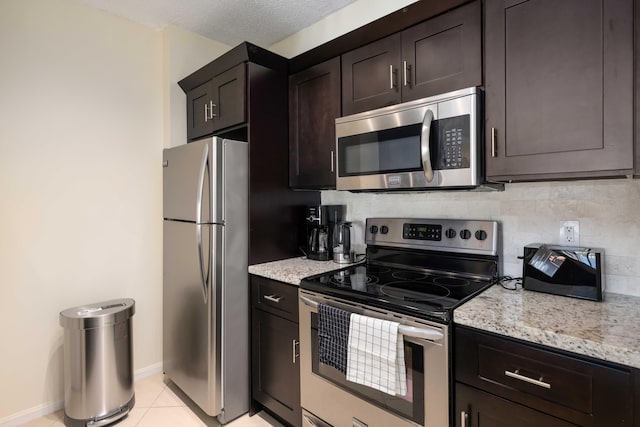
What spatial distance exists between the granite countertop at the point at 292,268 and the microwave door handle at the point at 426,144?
77 cm

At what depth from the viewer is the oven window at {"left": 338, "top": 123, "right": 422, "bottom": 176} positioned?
1607 millimetres

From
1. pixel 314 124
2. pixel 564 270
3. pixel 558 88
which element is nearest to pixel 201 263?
pixel 314 124

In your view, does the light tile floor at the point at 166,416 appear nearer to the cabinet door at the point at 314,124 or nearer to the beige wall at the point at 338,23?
the cabinet door at the point at 314,124

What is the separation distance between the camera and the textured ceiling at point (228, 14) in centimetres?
223

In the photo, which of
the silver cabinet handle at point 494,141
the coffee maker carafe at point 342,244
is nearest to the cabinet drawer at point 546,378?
the silver cabinet handle at point 494,141

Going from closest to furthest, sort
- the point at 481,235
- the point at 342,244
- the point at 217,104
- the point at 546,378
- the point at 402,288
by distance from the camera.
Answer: the point at 546,378 < the point at 402,288 < the point at 481,235 < the point at 342,244 < the point at 217,104

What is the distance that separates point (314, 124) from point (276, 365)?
57.0 inches

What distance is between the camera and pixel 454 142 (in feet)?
4.79

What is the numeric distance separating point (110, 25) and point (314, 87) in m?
1.54

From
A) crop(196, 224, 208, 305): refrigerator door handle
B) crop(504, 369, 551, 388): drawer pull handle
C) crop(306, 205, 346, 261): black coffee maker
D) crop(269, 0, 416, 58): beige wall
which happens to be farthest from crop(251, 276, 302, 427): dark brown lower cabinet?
crop(269, 0, 416, 58): beige wall

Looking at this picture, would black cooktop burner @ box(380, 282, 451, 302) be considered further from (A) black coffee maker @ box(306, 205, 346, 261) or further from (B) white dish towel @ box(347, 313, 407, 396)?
(A) black coffee maker @ box(306, 205, 346, 261)

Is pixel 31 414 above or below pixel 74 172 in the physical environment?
below

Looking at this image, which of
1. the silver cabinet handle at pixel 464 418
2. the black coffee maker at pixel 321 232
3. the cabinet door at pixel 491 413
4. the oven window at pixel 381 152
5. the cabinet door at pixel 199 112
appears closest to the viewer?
the cabinet door at pixel 491 413

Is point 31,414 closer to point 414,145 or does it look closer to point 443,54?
point 414,145
